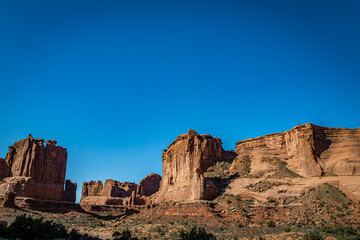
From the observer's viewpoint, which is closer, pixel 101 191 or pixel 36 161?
pixel 36 161

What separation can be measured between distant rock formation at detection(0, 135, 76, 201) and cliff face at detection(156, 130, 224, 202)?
3165 cm

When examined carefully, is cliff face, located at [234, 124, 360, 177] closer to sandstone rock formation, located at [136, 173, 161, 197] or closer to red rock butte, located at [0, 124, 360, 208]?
red rock butte, located at [0, 124, 360, 208]

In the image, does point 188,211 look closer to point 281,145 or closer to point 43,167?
point 281,145

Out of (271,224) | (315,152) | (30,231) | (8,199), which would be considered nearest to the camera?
(30,231)

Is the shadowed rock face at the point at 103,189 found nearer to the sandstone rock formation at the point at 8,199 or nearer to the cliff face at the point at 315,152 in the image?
the sandstone rock formation at the point at 8,199

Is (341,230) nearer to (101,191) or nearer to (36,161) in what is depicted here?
(36,161)

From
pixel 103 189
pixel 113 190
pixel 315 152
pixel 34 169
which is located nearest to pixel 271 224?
pixel 315 152

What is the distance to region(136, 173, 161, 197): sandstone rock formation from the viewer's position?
125 m

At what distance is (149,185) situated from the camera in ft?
420

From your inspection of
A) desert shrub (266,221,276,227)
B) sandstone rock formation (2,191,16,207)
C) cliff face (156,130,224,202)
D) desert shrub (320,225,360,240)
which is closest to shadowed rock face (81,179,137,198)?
cliff face (156,130,224,202)

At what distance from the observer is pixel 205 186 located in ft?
202

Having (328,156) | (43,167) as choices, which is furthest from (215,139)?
(43,167)

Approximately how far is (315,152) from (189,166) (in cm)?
2491

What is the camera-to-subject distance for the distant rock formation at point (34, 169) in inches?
3223
